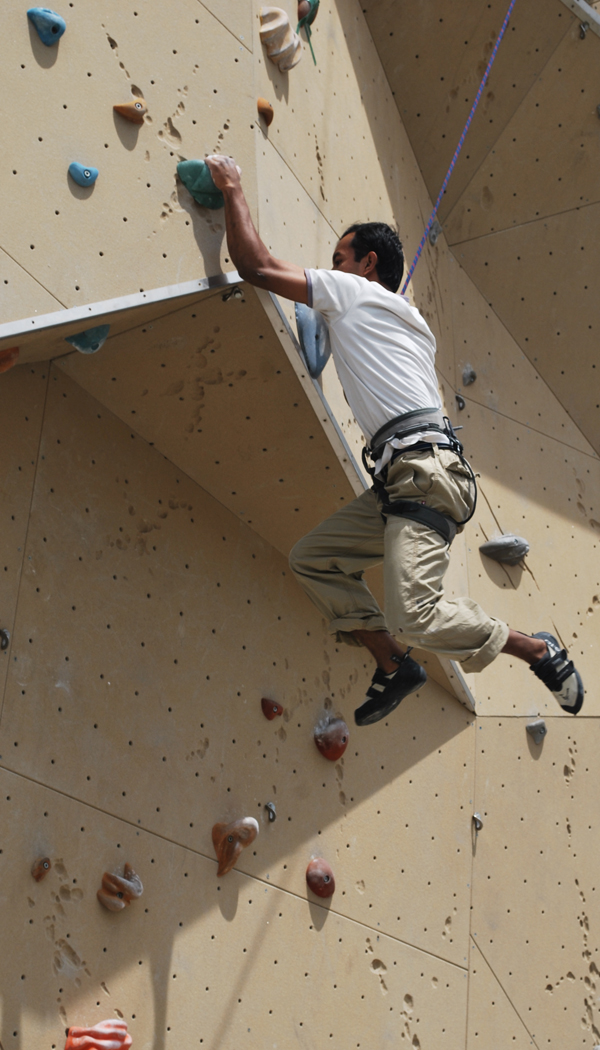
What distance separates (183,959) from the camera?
9.95ft

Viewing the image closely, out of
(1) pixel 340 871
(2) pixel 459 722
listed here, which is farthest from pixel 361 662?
(1) pixel 340 871

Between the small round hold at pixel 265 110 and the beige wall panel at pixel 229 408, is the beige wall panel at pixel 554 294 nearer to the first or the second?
the beige wall panel at pixel 229 408

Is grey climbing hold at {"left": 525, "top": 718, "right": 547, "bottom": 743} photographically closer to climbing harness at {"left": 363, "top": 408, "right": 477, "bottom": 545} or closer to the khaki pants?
the khaki pants

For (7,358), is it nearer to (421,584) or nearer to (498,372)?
(421,584)

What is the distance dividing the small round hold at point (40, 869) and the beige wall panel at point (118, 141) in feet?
4.78

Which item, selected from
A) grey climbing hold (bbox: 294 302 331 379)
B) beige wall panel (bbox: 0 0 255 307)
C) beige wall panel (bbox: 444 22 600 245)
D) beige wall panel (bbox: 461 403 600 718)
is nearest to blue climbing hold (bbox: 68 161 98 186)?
beige wall panel (bbox: 0 0 255 307)

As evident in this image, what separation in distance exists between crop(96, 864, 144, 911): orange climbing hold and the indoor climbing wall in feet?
0.06

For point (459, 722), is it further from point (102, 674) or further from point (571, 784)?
point (102, 674)

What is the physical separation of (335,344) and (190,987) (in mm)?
1887

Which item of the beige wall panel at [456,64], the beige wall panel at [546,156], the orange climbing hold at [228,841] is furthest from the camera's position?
the beige wall panel at [546,156]

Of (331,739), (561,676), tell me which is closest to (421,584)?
(561,676)

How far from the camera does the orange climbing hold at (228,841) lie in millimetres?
3184

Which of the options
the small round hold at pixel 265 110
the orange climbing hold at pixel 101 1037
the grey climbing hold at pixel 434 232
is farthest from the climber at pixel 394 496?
the grey climbing hold at pixel 434 232

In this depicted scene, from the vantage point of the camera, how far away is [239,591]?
3.49 metres
